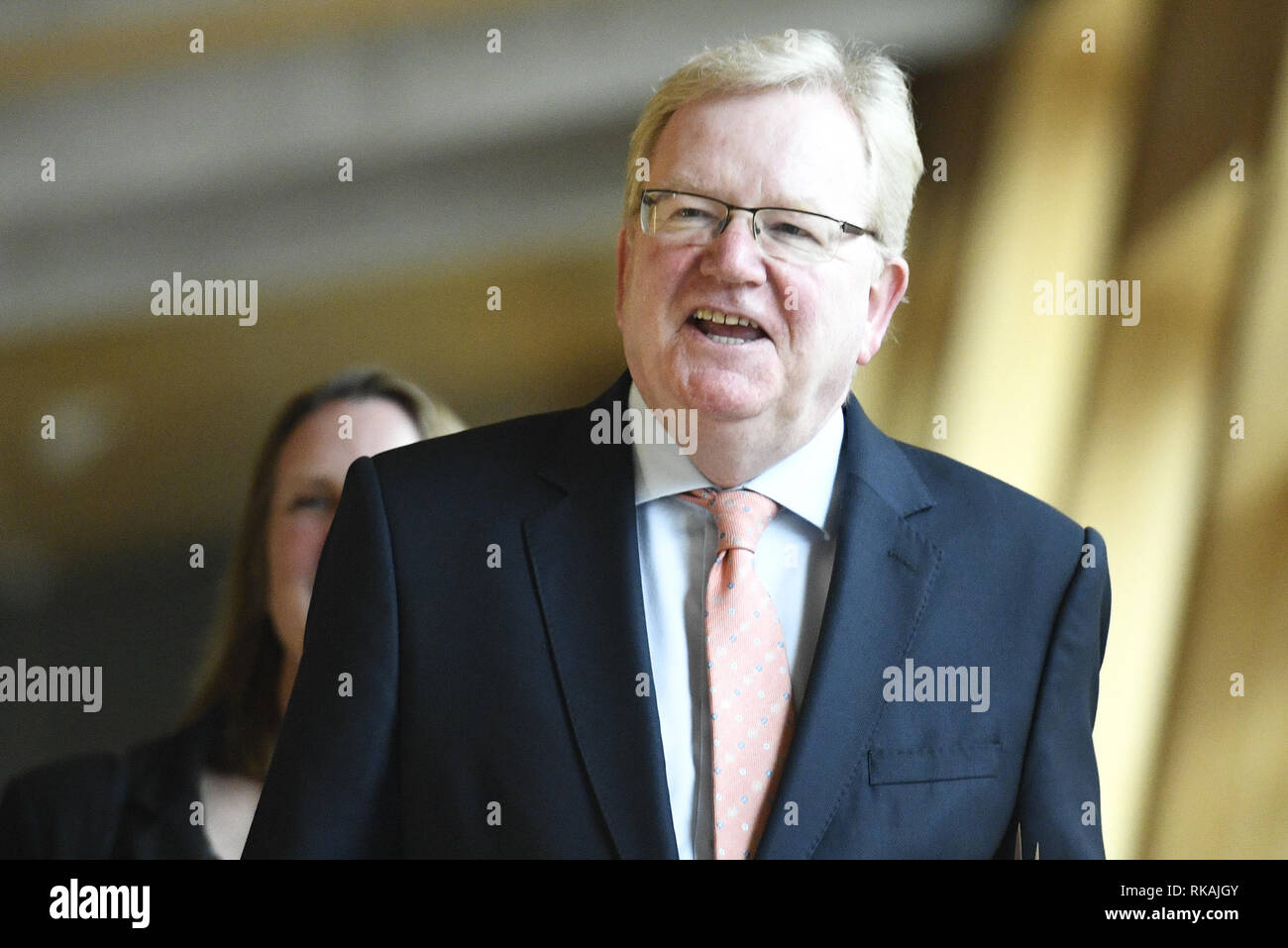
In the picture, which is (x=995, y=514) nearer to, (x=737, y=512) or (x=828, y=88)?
(x=737, y=512)

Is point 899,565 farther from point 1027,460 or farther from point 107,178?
point 107,178

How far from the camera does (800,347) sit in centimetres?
153

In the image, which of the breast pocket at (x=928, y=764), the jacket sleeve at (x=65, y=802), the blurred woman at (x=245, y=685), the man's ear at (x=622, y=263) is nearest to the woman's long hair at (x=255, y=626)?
the blurred woman at (x=245, y=685)

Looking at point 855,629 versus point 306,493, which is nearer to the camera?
point 855,629

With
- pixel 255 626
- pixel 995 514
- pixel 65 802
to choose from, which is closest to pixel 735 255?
pixel 995 514

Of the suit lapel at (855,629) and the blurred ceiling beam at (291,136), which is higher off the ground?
the blurred ceiling beam at (291,136)

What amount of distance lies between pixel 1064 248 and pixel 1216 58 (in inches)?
18.2

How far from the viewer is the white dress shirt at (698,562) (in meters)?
1.52

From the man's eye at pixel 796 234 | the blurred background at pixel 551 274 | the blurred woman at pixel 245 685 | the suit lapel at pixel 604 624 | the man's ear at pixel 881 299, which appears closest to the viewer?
the suit lapel at pixel 604 624

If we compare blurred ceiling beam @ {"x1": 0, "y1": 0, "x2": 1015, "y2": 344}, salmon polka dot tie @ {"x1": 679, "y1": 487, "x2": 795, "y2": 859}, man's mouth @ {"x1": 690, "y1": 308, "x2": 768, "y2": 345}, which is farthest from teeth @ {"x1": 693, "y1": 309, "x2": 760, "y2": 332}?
blurred ceiling beam @ {"x1": 0, "y1": 0, "x2": 1015, "y2": 344}

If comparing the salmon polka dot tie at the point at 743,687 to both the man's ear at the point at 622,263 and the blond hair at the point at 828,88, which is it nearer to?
the man's ear at the point at 622,263

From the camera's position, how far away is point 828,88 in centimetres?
154

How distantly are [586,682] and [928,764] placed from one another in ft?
1.34

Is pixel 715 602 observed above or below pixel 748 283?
Result: below
